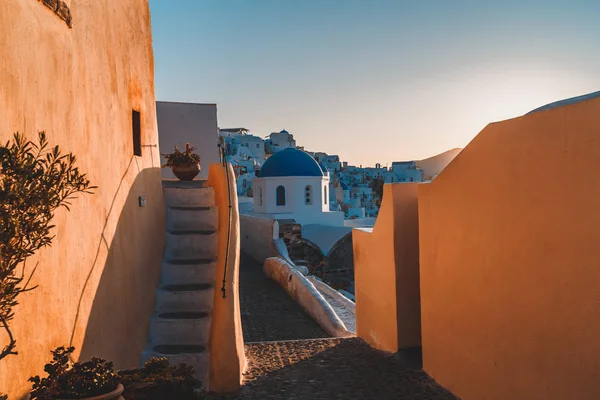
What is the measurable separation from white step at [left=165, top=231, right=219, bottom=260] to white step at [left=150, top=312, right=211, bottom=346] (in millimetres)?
954

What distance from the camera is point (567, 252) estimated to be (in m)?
3.54

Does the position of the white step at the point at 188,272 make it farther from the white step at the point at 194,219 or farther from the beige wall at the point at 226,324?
the white step at the point at 194,219

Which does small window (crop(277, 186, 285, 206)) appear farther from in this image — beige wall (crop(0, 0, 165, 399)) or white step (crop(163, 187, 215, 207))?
beige wall (crop(0, 0, 165, 399))

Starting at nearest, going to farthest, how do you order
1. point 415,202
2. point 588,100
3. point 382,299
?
1. point 588,100
2. point 415,202
3. point 382,299

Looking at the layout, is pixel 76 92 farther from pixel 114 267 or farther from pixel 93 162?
pixel 114 267

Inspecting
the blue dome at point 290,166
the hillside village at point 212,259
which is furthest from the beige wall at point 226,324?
the blue dome at point 290,166

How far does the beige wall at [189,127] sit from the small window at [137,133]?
8648 millimetres

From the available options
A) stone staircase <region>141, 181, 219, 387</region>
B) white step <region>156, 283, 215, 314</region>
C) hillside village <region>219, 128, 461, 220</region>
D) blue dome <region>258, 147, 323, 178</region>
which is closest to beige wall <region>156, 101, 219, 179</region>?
stone staircase <region>141, 181, 219, 387</region>

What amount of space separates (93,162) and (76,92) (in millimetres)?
623

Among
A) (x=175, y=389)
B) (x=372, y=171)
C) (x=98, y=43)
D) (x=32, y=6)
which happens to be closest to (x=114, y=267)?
(x=175, y=389)

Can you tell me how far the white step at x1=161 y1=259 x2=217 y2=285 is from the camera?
6285 mm

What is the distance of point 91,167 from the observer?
14.6 feet

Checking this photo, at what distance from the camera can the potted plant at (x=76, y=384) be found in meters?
2.93

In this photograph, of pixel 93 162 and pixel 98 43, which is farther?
pixel 98 43
